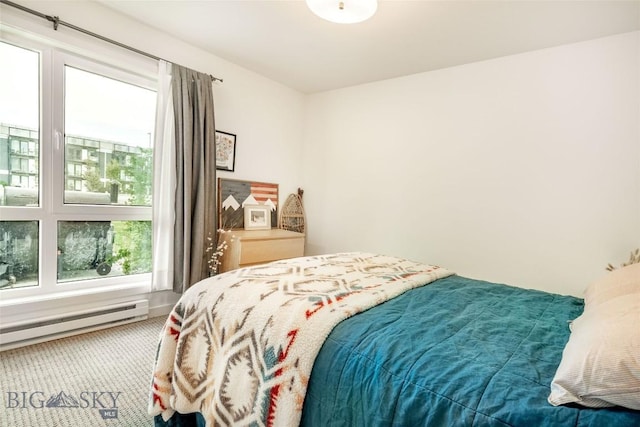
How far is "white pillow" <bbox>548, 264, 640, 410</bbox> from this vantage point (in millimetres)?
674

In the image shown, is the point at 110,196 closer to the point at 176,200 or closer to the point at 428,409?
the point at 176,200

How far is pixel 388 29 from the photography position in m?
2.40

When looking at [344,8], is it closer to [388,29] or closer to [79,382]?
[388,29]

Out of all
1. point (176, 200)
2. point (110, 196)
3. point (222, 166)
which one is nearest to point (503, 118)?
point (222, 166)

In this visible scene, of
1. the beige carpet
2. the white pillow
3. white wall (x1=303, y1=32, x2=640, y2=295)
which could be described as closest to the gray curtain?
the beige carpet

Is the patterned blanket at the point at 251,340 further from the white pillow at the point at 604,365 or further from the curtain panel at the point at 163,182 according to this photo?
the curtain panel at the point at 163,182

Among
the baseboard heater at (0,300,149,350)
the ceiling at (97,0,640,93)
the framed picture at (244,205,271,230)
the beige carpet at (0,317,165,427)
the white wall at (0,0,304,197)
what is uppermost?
the ceiling at (97,0,640,93)

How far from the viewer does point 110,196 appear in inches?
102

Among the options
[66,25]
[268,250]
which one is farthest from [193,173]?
[66,25]

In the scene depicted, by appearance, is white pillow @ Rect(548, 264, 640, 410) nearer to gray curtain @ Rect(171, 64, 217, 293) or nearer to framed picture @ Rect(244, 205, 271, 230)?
gray curtain @ Rect(171, 64, 217, 293)

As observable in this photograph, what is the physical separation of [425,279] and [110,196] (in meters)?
2.48

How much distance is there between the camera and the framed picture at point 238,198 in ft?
10.4

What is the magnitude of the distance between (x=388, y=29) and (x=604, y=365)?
2416mm

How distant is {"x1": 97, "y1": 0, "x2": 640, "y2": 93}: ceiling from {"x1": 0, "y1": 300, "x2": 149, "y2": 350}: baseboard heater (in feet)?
7.43
